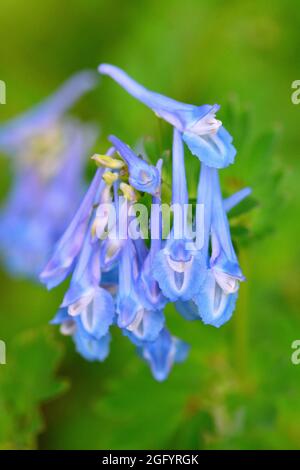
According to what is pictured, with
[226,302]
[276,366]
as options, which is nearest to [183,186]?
[226,302]

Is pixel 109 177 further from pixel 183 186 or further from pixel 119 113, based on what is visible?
pixel 119 113

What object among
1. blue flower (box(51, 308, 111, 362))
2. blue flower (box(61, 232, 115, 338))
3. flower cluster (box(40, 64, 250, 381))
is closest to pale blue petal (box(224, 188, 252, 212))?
flower cluster (box(40, 64, 250, 381))

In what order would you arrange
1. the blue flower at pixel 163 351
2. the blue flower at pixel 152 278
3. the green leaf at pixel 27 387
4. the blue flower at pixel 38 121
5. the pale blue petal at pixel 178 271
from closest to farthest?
the pale blue petal at pixel 178 271 → the blue flower at pixel 152 278 → the blue flower at pixel 163 351 → the green leaf at pixel 27 387 → the blue flower at pixel 38 121

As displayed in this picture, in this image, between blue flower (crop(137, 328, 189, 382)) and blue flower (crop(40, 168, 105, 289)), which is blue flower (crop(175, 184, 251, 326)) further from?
blue flower (crop(40, 168, 105, 289))

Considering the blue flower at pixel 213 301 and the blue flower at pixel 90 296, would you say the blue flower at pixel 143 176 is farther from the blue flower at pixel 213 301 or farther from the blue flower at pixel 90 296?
the blue flower at pixel 90 296

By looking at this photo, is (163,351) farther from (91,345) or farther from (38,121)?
(38,121)

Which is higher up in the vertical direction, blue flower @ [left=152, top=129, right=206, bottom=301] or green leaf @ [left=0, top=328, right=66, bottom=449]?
blue flower @ [left=152, top=129, right=206, bottom=301]

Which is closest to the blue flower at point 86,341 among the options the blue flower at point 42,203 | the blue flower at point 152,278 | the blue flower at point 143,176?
the blue flower at point 152,278
